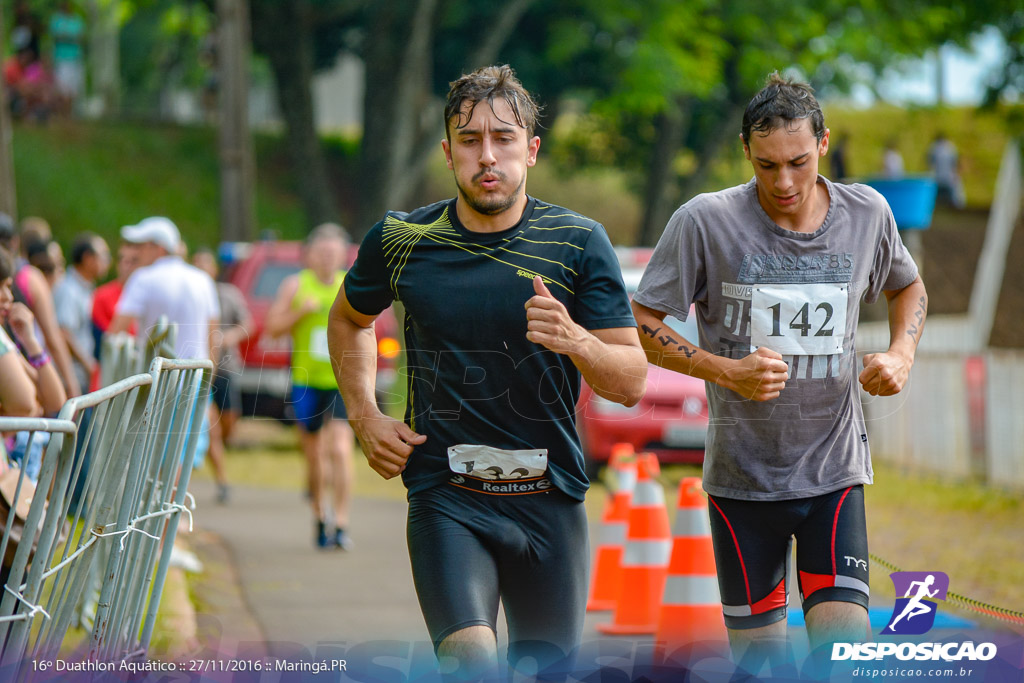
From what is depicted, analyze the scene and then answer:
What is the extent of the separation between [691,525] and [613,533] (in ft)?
5.25

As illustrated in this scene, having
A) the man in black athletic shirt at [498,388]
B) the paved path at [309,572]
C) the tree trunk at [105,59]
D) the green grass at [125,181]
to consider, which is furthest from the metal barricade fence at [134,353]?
the tree trunk at [105,59]

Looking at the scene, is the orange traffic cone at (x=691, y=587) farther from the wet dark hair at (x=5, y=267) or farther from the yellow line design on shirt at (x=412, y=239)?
the wet dark hair at (x=5, y=267)

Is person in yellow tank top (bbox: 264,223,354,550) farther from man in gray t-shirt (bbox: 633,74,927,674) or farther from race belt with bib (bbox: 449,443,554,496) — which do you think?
race belt with bib (bbox: 449,443,554,496)

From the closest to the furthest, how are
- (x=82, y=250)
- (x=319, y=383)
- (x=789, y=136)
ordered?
(x=789, y=136) → (x=319, y=383) → (x=82, y=250)

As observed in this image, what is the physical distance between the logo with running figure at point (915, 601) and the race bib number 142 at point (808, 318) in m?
0.82

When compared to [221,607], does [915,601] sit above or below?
above

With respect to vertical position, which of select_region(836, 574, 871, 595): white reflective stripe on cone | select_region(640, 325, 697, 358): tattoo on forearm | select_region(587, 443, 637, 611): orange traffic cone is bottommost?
select_region(587, 443, 637, 611): orange traffic cone

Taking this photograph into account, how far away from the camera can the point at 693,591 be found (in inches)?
237

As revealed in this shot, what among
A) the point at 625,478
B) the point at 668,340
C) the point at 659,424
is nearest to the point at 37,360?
the point at 668,340

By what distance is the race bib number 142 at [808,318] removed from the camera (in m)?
Result: 4.08

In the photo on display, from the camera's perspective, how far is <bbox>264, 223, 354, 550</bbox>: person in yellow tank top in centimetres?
910

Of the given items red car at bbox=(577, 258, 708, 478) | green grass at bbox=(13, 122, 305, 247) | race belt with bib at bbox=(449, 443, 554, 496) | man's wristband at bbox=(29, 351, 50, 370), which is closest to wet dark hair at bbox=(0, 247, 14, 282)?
man's wristband at bbox=(29, 351, 50, 370)

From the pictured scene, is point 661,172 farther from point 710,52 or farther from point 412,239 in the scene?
point 412,239

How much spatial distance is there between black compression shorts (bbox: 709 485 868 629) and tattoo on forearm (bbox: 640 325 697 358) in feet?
1.60
